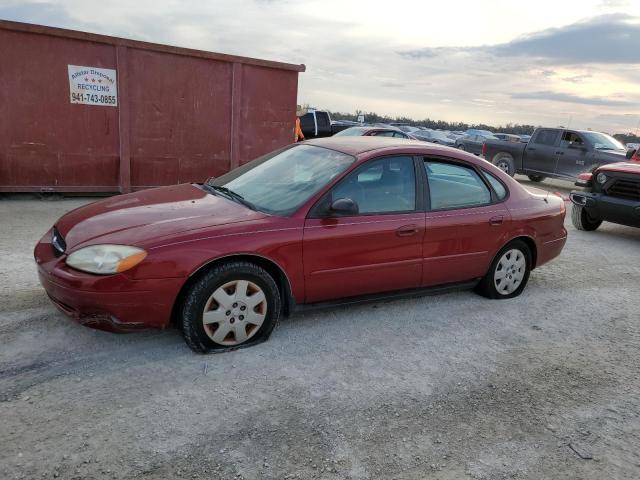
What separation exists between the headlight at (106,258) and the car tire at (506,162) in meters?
13.9

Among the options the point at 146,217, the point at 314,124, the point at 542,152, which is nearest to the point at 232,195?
the point at 146,217

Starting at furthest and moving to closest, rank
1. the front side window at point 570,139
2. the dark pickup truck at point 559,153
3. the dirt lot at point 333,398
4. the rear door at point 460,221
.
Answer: the front side window at point 570,139
the dark pickup truck at point 559,153
the rear door at point 460,221
the dirt lot at point 333,398

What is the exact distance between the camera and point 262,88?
9.89 m

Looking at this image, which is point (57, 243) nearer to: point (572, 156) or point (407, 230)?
point (407, 230)

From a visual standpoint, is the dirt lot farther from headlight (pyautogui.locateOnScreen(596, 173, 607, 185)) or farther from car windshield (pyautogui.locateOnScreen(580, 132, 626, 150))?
car windshield (pyautogui.locateOnScreen(580, 132, 626, 150))

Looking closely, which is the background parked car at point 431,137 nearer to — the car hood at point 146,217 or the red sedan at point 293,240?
the red sedan at point 293,240

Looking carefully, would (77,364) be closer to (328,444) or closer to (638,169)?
(328,444)

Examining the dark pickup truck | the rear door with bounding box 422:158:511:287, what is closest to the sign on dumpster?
the rear door with bounding box 422:158:511:287

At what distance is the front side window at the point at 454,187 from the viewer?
4.45 metres

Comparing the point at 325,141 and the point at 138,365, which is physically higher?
the point at 325,141

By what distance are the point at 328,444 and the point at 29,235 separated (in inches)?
200

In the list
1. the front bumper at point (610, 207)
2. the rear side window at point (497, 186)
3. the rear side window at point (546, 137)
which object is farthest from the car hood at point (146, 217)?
the rear side window at point (546, 137)

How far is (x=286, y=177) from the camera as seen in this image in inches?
169

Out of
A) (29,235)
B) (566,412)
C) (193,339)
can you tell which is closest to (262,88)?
(29,235)
